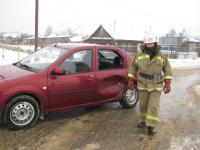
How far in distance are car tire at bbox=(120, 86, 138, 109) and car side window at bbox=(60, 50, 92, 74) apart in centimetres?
130

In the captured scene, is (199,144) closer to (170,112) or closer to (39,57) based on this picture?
(170,112)

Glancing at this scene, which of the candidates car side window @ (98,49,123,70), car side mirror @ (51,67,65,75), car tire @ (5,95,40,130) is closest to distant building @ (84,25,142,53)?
car side window @ (98,49,123,70)

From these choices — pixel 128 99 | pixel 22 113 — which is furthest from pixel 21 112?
pixel 128 99

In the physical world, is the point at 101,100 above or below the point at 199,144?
above

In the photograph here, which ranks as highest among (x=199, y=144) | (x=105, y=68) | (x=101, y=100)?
(x=105, y=68)

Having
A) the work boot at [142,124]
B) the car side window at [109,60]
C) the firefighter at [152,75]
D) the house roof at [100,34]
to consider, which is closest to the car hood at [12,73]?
the car side window at [109,60]

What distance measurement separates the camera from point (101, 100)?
6602mm

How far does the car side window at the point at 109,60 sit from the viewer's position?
6637 mm

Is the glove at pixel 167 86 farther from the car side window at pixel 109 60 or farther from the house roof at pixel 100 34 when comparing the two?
the house roof at pixel 100 34

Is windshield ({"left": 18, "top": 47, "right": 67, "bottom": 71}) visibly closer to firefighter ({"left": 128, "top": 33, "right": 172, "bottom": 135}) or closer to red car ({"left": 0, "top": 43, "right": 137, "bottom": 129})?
red car ({"left": 0, "top": 43, "right": 137, "bottom": 129})

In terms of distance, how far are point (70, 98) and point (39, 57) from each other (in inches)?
45.8

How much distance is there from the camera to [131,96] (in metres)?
7.34

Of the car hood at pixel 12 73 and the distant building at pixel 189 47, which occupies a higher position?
the distant building at pixel 189 47

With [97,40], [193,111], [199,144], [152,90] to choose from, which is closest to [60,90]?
[152,90]
